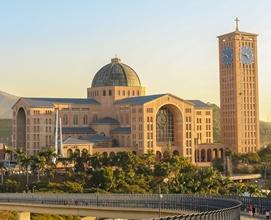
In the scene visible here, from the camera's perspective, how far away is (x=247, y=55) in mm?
177125

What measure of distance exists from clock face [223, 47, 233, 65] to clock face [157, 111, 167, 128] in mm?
29558

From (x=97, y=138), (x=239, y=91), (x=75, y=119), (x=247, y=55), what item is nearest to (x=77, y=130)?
(x=75, y=119)

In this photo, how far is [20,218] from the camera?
7562 centimetres

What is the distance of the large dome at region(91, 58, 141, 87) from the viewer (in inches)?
6570

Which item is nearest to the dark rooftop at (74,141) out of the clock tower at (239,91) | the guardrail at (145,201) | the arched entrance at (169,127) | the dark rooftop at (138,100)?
the dark rooftop at (138,100)

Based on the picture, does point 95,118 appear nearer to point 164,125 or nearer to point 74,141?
point 74,141

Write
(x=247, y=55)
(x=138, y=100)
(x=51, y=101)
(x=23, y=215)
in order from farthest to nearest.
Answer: (x=247, y=55)
(x=51, y=101)
(x=138, y=100)
(x=23, y=215)

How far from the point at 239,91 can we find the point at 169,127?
27.1 m

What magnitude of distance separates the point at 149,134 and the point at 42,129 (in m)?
25.7

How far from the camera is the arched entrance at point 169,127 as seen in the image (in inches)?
6170

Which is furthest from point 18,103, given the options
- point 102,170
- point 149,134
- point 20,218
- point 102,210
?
point 102,210

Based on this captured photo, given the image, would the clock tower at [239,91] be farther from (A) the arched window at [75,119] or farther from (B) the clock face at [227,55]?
(A) the arched window at [75,119]

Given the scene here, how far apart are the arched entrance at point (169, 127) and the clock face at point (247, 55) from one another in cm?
3026

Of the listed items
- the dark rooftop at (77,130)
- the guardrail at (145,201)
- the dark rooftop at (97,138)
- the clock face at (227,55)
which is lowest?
the guardrail at (145,201)
